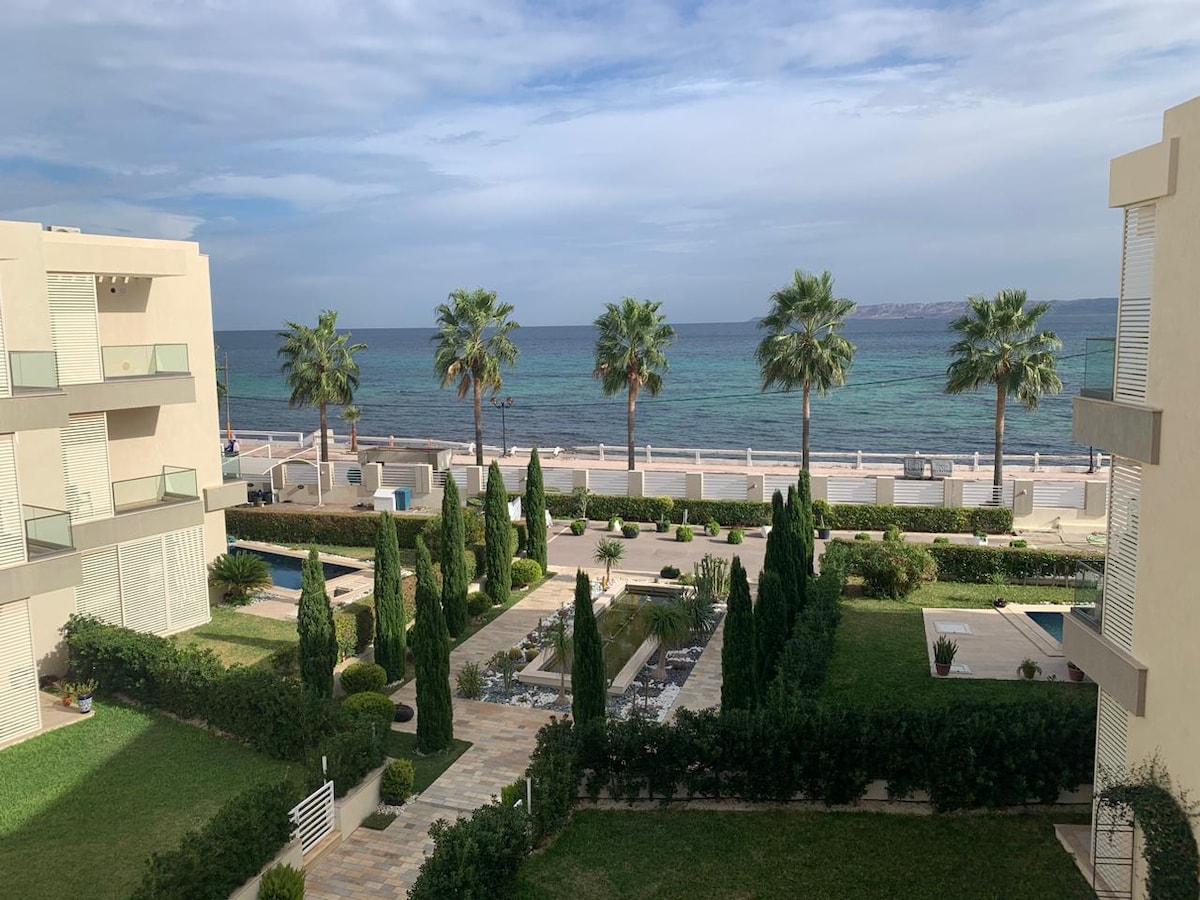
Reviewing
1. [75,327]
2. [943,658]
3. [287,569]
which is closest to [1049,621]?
[943,658]

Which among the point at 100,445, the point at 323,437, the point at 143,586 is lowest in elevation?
the point at 143,586

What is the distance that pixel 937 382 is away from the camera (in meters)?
135

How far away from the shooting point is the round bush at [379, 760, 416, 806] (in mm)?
15484

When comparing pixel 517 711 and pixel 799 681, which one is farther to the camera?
pixel 517 711

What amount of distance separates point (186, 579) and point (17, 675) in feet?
21.0

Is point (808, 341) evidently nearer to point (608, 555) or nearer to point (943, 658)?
point (608, 555)

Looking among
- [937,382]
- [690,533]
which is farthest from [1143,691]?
[937,382]

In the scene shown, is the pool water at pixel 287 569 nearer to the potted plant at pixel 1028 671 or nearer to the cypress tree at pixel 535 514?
the cypress tree at pixel 535 514

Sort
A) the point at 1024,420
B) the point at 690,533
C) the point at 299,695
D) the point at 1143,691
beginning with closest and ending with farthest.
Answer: the point at 1143,691 < the point at 299,695 < the point at 690,533 < the point at 1024,420

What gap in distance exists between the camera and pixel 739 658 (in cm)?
1766

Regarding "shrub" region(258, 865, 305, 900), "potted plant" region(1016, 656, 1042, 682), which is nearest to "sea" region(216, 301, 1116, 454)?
"potted plant" region(1016, 656, 1042, 682)

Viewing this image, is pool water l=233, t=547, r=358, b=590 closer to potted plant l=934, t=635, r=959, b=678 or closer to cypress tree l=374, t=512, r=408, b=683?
cypress tree l=374, t=512, r=408, b=683

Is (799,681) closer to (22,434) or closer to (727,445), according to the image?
(22,434)

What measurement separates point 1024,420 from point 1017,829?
8896cm
